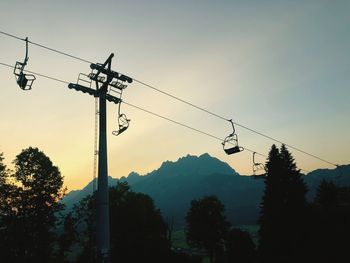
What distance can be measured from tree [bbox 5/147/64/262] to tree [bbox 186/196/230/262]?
28.5 metres

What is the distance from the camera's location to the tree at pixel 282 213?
140 ft

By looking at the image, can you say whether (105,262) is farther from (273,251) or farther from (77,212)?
(273,251)

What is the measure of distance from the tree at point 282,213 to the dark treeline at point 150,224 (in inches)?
5.2

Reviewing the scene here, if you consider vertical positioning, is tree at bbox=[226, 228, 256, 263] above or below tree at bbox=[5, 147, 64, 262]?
below

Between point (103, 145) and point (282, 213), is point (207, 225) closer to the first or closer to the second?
point (282, 213)

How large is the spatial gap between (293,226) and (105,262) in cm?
3602

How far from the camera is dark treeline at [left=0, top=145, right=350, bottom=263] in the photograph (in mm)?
32594

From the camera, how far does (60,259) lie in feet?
117

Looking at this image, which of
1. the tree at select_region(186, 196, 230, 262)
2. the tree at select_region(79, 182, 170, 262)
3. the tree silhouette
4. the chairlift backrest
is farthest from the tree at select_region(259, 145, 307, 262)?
the chairlift backrest

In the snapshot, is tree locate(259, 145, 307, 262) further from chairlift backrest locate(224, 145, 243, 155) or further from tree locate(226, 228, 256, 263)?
chairlift backrest locate(224, 145, 243, 155)

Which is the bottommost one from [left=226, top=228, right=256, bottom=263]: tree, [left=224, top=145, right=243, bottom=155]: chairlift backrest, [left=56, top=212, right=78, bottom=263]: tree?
[left=226, top=228, right=256, bottom=263]: tree

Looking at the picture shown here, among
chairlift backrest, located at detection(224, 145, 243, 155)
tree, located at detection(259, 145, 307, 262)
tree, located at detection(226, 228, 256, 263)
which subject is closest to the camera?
chairlift backrest, located at detection(224, 145, 243, 155)

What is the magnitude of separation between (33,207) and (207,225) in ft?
104

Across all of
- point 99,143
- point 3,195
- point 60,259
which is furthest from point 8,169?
point 99,143
